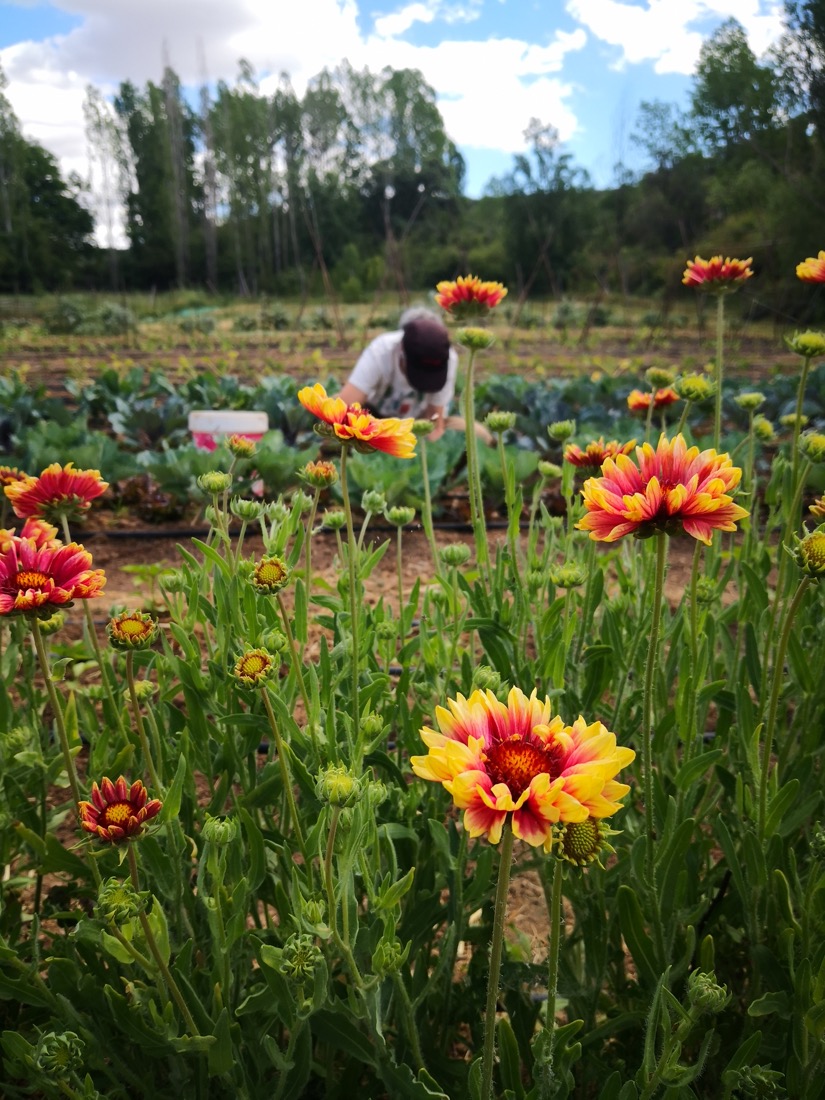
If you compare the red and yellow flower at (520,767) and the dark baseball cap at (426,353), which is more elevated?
the dark baseball cap at (426,353)

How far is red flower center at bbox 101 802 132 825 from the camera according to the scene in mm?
690

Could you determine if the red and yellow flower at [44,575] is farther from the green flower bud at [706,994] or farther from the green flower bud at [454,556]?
the green flower bud at [706,994]

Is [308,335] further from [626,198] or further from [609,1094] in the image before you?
[626,198]

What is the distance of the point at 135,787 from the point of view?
73cm

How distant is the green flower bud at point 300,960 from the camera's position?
0.65 meters

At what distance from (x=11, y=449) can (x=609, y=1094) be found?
4249mm

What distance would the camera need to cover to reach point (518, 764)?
53 centimetres

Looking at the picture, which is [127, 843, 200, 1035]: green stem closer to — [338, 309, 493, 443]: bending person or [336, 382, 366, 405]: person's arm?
[338, 309, 493, 443]: bending person

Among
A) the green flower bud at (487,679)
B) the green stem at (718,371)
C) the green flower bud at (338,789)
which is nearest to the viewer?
the green flower bud at (338,789)

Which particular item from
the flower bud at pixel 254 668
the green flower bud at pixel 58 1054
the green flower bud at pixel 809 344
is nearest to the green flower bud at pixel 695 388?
the green flower bud at pixel 809 344

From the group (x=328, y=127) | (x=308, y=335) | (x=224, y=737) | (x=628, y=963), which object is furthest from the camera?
(x=328, y=127)

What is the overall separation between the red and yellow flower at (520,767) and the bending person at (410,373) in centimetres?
322

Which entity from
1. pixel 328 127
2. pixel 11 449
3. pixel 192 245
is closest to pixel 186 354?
pixel 11 449

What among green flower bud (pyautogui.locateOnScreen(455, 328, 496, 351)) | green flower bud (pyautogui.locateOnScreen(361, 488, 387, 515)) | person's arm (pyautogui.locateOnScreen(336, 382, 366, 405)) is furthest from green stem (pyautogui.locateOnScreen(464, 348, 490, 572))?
person's arm (pyautogui.locateOnScreen(336, 382, 366, 405))
